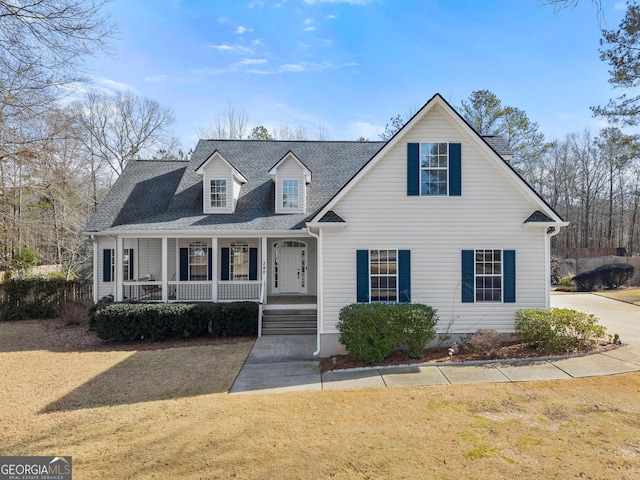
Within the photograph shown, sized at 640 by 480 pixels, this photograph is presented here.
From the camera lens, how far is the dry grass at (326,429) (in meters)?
4.59

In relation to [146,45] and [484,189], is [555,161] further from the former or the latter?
[146,45]

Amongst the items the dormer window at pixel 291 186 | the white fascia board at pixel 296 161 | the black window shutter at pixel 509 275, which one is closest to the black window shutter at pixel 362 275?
the black window shutter at pixel 509 275

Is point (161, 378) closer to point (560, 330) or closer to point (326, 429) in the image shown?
point (326, 429)

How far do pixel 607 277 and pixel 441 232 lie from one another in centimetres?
1912

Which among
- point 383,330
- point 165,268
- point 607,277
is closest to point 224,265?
point 165,268

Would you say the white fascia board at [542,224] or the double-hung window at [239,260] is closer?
the white fascia board at [542,224]

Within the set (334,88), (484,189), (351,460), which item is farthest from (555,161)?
(351,460)

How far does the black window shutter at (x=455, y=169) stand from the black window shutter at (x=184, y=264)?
10.6 metres

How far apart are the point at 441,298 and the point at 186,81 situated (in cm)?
1516

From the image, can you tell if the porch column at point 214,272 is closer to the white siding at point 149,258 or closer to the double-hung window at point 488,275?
the white siding at point 149,258

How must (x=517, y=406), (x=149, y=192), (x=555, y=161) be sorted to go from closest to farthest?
(x=517, y=406)
(x=149, y=192)
(x=555, y=161)

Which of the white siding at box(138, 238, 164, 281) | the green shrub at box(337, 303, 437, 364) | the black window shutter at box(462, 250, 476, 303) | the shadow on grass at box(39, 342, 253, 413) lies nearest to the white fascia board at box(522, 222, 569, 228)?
the black window shutter at box(462, 250, 476, 303)

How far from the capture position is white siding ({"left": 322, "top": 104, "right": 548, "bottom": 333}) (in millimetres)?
10078

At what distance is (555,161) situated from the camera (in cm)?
3934
